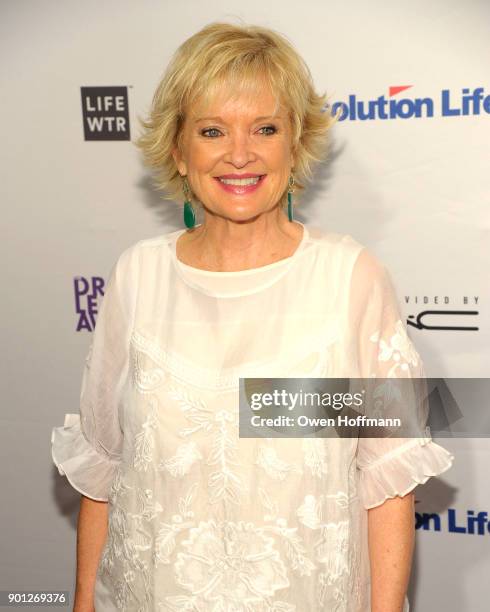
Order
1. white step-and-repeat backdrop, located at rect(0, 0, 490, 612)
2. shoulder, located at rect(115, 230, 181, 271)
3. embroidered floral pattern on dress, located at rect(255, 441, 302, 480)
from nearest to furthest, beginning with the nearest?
embroidered floral pattern on dress, located at rect(255, 441, 302, 480) < shoulder, located at rect(115, 230, 181, 271) < white step-and-repeat backdrop, located at rect(0, 0, 490, 612)

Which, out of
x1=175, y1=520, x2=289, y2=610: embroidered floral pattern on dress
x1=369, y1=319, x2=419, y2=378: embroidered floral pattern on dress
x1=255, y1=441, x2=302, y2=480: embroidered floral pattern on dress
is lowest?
x1=175, y1=520, x2=289, y2=610: embroidered floral pattern on dress

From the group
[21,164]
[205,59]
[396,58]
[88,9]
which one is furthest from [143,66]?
[205,59]

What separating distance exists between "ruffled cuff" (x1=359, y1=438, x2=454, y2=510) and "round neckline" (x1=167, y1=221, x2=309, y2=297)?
18.4 inches

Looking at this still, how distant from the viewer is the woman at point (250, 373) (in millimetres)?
1662

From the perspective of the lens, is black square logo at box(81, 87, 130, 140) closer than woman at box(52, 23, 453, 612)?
No

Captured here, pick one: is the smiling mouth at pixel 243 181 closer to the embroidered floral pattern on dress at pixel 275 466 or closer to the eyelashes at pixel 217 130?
the eyelashes at pixel 217 130

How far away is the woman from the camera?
166 cm

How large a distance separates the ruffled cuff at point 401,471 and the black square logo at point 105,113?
1.48m

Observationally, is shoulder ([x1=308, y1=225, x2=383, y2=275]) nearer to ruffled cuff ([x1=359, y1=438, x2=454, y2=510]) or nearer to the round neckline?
the round neckline

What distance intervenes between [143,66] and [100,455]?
133cm

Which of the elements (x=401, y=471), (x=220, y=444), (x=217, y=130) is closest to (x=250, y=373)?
(x=220, y=444)

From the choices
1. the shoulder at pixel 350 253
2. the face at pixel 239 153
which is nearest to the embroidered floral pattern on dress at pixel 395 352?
the shoulder at pixel 350 253

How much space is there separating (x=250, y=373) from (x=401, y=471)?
389 millimetres

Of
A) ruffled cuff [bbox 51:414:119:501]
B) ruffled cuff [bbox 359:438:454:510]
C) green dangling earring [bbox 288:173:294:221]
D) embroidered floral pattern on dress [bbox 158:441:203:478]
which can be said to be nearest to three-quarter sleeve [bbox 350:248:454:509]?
ruffled cuff [bbox 359:438:454:510]
